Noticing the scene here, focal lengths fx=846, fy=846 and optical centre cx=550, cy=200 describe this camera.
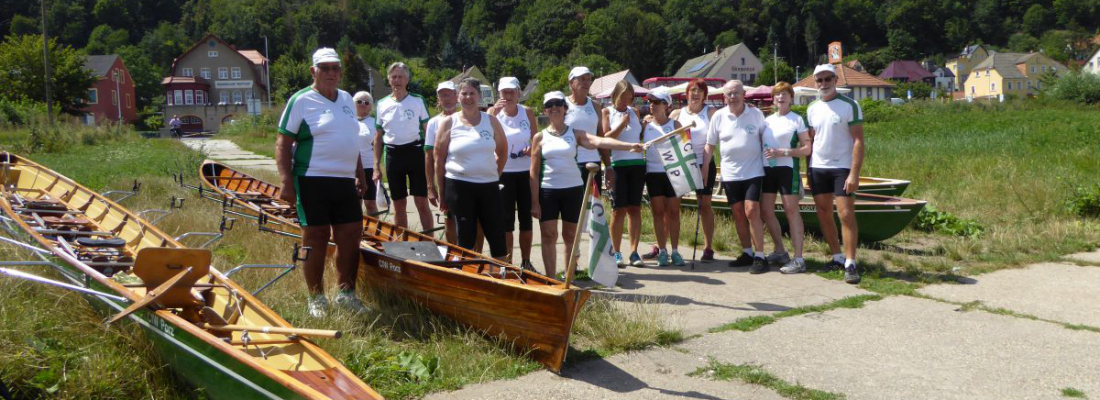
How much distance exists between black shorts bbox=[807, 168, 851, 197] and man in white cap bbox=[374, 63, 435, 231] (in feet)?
11.8

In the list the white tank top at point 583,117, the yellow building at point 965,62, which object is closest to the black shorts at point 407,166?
the white tank top at point 583,117

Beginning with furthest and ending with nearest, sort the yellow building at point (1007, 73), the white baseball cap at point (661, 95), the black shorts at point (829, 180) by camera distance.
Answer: the yellow building at point (1007, 73) → the white baseball cap at point (661, 95) → the black shorts at point (829, 180)

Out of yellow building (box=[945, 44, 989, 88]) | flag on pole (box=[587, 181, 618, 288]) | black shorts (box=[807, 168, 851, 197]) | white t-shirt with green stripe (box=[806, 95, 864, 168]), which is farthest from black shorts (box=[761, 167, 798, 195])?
yellow building (box=[945, 44, 989, 88])

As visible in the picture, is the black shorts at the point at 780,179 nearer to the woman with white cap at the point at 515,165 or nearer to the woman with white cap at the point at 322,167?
the woman with white cap at the point at 515,165

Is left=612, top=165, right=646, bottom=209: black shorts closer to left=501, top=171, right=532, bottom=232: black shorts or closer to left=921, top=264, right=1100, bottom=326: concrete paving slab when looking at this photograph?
left=501, top=171, right=532, bottom=232: black shorts

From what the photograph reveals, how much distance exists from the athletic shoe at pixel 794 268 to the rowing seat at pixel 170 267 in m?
5.02

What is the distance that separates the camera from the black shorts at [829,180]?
7.27 metres

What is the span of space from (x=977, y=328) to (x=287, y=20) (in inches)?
6277

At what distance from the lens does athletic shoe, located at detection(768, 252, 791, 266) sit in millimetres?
8109

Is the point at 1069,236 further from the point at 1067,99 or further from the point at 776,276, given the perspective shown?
the point at 1067,99

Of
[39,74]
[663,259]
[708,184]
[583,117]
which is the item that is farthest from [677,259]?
[39,74]

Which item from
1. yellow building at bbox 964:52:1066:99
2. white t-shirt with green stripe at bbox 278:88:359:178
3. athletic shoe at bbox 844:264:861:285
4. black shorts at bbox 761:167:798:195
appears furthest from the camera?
yellow building at bbox 964:52:1066:99

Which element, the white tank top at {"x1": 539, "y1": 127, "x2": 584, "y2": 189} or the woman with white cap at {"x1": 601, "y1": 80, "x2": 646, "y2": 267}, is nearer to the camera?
the white tank top at {"x1": 539, "y1": 127, "x2": 584, "y2": 189}

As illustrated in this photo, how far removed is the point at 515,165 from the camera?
22.2 feet
